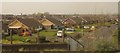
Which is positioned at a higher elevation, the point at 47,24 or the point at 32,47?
the point at 32,47

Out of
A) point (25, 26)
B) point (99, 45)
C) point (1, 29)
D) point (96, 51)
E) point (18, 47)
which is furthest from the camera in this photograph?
point (25, 26)

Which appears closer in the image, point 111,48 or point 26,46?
point 111,48

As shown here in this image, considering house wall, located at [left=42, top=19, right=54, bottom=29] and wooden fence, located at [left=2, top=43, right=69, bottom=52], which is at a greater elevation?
wooden fence, located at [left=2, top=43, right=69, bottom=52]

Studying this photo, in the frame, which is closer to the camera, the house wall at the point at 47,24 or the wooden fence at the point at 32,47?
the wooden fence at the point at 32,47

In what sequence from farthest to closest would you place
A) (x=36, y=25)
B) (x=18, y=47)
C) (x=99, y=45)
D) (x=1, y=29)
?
(x=36, y=25) < (x=1, y=29) < (x=18, y=47) < (x=99, y=45)

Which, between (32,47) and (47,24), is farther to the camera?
(47,24)

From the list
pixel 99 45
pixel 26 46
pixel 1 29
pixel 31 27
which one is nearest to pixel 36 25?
pixel 31 27

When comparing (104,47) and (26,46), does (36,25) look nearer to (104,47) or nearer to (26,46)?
(26,46)

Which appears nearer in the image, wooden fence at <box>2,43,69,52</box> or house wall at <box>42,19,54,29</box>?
wooden fence at <box>2,43,69,52</box>

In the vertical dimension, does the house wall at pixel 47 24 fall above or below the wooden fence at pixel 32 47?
below
